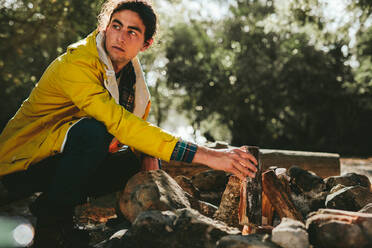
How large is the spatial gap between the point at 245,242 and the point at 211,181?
2.05 meters

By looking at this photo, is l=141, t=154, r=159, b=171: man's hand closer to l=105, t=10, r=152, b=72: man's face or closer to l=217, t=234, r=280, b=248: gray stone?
l=105, t=10, r=152, b=72: man's face

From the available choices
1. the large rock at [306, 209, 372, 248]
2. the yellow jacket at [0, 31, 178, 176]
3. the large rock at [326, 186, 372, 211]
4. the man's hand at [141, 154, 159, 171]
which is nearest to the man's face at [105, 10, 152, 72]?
the yellow jacket at [0, 31, 178, 176]

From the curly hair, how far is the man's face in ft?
0.13

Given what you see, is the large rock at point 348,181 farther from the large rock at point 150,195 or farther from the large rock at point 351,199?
the large rock at point 150,195

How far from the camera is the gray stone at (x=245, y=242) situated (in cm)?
190

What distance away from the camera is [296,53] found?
17312mm

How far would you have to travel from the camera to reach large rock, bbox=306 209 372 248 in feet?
6.38

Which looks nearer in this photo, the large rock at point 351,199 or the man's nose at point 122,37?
the man's nose at point 122,37

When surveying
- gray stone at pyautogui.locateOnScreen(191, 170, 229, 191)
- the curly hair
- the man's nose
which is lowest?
gray stone at pyautogui.locateOnScreen(191, 170, 229, 191)

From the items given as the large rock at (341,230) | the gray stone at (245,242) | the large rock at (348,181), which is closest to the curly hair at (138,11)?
the gray stone at (245,242)

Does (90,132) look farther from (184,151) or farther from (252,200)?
(252,200)

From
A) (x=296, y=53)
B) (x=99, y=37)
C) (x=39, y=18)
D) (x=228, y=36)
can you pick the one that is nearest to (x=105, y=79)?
(x=99, y=37)

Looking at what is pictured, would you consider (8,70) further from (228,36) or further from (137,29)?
(228,36)

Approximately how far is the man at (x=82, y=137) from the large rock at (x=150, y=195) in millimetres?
298
